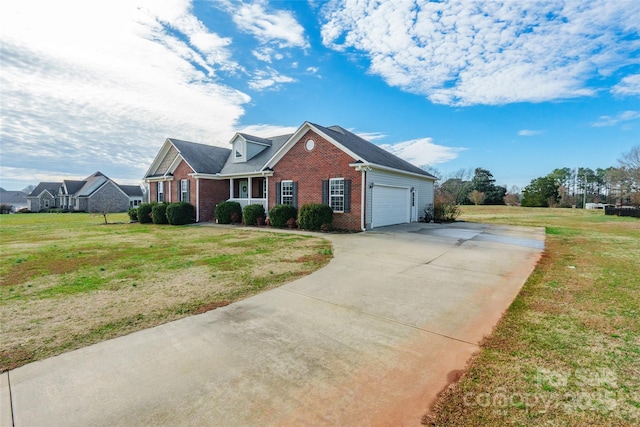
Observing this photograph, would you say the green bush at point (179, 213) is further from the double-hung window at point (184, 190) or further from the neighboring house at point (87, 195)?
the neighboring house at point (87, 195)

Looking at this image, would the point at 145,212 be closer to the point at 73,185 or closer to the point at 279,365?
the point at 279,365

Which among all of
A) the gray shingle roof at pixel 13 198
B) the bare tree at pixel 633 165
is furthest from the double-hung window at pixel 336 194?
the gray shingle roof at pixel 13 198

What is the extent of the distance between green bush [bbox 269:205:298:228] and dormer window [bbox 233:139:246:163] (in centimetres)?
755

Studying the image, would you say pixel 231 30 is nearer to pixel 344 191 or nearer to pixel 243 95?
pixel 243 95

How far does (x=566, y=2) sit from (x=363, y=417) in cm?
1334

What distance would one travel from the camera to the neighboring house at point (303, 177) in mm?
14766

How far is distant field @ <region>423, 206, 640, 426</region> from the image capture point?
224 cm

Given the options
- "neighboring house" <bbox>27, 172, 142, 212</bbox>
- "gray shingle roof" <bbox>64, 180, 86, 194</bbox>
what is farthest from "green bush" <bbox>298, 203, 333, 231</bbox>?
"gray shingle roof" <bbox>64, 180, 86, 194</bbox>

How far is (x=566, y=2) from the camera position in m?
9.27

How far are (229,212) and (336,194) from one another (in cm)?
850

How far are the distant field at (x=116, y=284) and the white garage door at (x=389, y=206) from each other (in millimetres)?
5453

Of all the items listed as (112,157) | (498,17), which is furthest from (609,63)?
(112,157)

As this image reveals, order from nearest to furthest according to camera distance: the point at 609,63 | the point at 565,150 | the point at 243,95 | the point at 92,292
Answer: the point at 92,292, the point at 609,63, the point at 243,95, the point at 565,150

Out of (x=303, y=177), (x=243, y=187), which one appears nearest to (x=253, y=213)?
(x=303, y=177)
